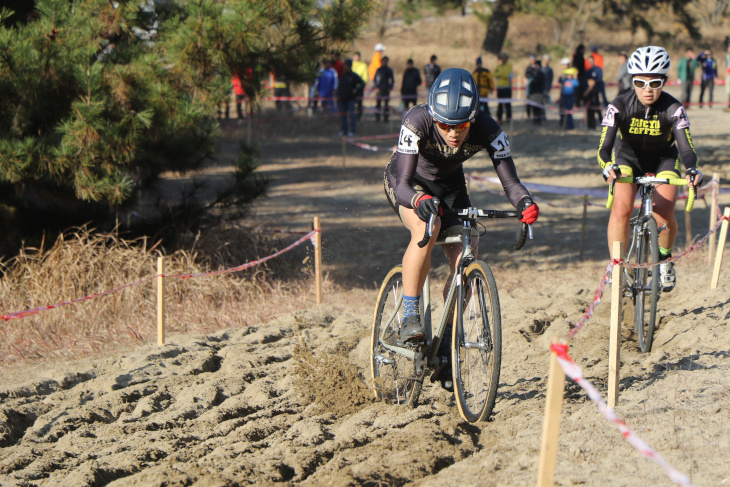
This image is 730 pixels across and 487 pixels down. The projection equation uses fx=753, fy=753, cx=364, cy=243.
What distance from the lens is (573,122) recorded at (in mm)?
22812

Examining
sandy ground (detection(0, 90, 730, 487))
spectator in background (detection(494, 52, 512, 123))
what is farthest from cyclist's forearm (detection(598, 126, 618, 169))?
spectator in background (detection(494, 52, 512, 123))

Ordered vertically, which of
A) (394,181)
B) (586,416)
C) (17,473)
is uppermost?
(394,181)

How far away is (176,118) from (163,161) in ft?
1.94

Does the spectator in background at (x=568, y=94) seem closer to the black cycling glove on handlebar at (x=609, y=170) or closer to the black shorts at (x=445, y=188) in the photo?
the black cycling glove on handlebar at (x=609, y=170)

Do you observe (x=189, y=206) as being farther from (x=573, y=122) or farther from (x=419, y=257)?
(x=573, y=122)

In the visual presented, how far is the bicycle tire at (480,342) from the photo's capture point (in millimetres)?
4152

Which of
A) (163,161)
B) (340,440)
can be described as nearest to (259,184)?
(163,161)

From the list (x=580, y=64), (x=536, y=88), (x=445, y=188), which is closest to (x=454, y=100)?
(x=445, y=188)

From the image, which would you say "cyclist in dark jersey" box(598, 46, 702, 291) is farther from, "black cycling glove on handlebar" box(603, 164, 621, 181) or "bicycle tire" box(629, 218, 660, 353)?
"bicycle tire" box(629, 218, 660, 353)

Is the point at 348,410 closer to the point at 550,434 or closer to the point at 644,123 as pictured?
the point at 550,434

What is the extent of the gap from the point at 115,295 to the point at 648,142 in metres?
5.66

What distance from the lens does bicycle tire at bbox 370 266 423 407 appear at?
4.99 m

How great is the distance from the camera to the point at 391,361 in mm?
5000

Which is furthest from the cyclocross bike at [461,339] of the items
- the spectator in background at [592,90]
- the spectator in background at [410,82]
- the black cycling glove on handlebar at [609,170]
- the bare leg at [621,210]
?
the spectator in background at [410,82]
